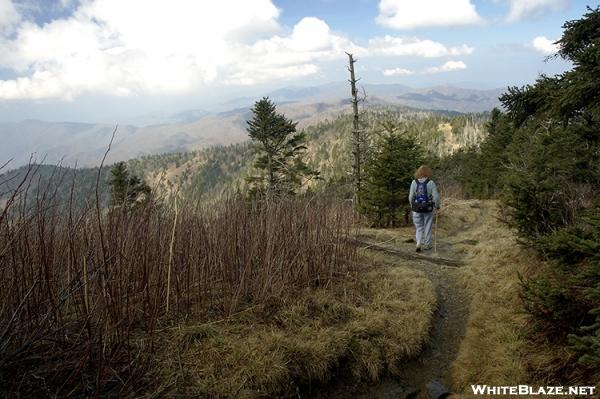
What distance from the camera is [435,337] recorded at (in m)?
4.91

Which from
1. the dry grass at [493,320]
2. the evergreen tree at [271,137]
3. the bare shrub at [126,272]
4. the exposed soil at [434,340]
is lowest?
the exposed soil at [434,340]

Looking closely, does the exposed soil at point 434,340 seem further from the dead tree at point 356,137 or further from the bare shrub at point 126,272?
the dead tree at point 356,137

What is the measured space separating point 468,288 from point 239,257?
157 inches

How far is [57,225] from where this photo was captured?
132 inches

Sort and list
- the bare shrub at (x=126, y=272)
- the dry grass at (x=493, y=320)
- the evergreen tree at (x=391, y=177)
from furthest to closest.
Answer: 1. the evergreen tree at (x=391, y=177)
2. the dry grass at (x=493, y=320)
3. the bare shrub at (x=126, y=272)

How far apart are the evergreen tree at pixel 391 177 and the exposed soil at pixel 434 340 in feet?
17.2

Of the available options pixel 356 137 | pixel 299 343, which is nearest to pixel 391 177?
pixel 356 137

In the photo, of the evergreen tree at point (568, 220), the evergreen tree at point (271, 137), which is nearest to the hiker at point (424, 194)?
the evergreen tree at point (568, 220)

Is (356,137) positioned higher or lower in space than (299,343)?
higher

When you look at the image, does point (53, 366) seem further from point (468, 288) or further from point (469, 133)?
point (469, 133)

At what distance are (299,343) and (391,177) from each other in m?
10.2

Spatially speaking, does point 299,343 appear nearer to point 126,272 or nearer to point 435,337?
point 126,272

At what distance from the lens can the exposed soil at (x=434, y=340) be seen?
395 cm

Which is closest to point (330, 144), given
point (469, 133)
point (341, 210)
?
point (469, 133)
